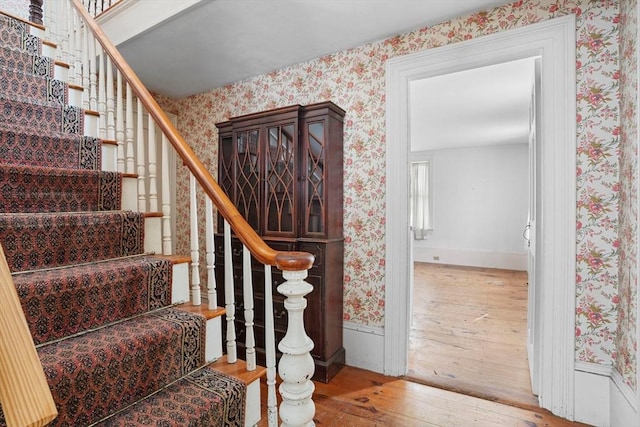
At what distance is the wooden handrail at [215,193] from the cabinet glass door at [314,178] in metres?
0.96

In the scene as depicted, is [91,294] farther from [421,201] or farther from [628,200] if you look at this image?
[421,201]

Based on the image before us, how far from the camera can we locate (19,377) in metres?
0.36

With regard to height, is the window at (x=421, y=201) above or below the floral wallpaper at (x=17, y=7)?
below

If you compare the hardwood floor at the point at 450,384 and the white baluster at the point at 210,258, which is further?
the hardwood floor at the point at 450,384

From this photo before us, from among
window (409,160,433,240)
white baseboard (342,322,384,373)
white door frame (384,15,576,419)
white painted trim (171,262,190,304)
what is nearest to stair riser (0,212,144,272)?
white painted trim (171,262,190,304)

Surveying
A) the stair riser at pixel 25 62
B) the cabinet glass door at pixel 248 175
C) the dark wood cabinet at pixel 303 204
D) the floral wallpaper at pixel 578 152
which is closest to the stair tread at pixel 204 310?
the dark wood cabinet at pixel 303 204

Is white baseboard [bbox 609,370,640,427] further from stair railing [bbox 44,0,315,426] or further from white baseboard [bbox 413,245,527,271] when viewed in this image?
white baseboard [bbox 413,245,527,271]

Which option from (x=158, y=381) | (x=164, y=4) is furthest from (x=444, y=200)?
(x=158, y=381)

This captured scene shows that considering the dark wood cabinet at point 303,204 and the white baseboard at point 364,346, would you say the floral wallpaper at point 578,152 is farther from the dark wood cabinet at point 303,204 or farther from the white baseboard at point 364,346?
the dark wood cabinet at point 303,204

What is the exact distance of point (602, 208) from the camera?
1.83 metres

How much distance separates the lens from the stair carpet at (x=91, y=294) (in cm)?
114

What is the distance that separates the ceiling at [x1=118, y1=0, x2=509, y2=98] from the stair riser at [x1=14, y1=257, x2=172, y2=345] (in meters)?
1.77

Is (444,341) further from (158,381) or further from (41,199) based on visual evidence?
(41,199)

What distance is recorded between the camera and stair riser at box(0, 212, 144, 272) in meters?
1.36
